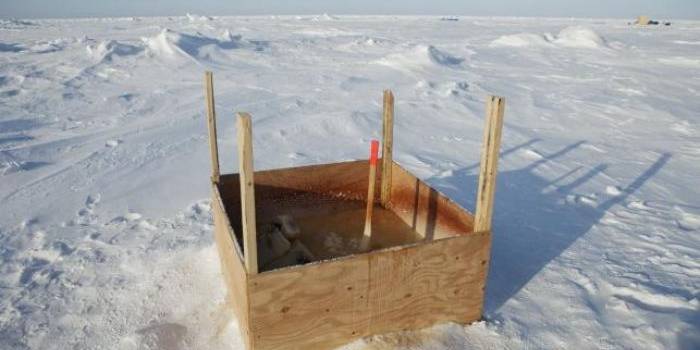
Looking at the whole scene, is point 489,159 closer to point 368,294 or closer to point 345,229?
point 368,294

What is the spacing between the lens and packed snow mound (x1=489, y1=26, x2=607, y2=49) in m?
22.1

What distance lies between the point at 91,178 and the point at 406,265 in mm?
4161

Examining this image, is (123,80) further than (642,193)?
Yes

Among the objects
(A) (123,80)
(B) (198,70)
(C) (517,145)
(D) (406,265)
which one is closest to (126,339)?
(D) (406,265)

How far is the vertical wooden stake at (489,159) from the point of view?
87.9 inches

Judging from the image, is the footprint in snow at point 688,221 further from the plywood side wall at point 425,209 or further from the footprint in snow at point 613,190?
the plywood side wall at point 425,209

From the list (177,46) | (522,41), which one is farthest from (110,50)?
(522,41)

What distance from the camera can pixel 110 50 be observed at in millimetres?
13695

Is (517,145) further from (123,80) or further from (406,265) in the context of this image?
(123,80)

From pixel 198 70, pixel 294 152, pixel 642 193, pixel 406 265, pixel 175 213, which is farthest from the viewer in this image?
pixel 198 70

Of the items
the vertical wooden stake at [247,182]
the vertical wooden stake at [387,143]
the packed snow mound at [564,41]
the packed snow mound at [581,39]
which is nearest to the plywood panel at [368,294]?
the vertical wooden stake at [247,182]

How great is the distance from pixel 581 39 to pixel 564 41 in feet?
2.46

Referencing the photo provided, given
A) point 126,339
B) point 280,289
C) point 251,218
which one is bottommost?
point 126,339

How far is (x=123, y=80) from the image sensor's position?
1084 cm
